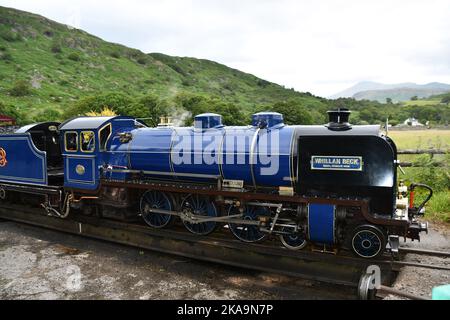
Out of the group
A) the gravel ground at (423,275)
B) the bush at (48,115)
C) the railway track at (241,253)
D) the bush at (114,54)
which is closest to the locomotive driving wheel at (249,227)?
the railway track at (241,253)

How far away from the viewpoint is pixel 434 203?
11.5m

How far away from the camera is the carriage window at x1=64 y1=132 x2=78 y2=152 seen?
10547mm

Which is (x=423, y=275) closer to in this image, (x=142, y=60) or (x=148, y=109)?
(x=148, y=109)

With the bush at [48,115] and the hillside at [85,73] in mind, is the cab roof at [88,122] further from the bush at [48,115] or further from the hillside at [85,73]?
the hillside at [85,73]

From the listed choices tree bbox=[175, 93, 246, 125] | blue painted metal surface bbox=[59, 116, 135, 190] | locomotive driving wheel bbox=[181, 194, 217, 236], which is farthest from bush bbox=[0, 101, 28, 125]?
locomotive driving wheel bbox=[181, 194, 217, 236]

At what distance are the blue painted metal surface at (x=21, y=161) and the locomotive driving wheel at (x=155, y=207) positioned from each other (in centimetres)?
364

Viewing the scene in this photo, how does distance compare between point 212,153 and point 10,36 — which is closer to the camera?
point 212,153

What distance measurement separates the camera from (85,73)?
7450 centimetres

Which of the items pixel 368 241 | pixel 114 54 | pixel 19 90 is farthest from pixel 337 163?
pixel 114 54

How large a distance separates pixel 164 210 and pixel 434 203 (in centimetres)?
831

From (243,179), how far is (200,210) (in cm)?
154

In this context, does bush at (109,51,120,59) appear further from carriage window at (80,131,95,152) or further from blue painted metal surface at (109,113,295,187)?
blue painted metal surface at (109,113,295,187)
